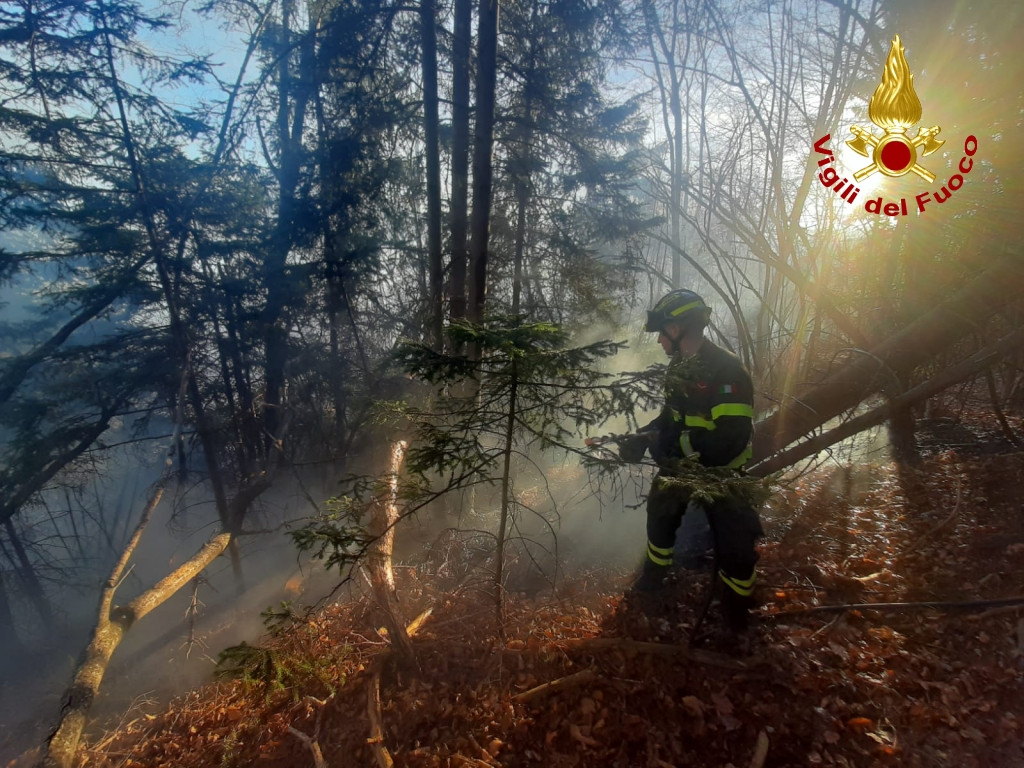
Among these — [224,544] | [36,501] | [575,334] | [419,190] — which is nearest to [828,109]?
[575,334]

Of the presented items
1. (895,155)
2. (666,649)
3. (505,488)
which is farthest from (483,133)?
(666,649)

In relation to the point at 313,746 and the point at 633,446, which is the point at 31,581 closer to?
the point at 313,746

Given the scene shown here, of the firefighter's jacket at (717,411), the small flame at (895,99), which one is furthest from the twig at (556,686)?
the small flame at (895,99)

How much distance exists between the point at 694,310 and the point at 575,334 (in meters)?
5.14

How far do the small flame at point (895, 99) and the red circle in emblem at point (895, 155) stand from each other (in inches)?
9.3

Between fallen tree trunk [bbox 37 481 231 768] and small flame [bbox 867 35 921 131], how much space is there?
30.5 ft

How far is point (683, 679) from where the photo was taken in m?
2.96

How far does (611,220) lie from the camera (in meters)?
9.41

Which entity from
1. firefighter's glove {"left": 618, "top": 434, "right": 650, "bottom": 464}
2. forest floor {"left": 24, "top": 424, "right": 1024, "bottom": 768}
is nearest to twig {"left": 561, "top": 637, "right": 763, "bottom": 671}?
forest floor {"left": 24, "top": 424, "right": 1024, "bottom": 768}

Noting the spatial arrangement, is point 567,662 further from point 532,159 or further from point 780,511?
point 532,159

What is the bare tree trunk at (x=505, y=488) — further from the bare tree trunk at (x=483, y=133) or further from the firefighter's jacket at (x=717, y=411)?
the bare tree trunk at (x=483, y=133)

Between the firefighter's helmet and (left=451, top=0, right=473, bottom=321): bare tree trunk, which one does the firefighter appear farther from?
(left=451, top=0, right=473, bottom=321): bare tree trunk

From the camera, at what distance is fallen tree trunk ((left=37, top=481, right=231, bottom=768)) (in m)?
3.53

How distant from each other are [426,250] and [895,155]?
785cm
